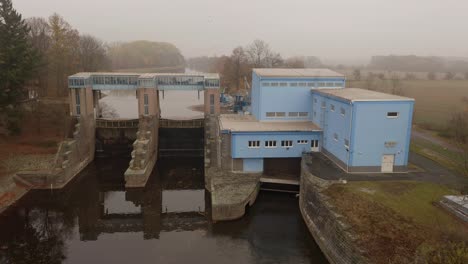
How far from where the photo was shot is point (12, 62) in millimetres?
32531

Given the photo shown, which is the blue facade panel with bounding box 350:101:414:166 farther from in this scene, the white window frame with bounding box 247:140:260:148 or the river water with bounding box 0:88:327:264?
Answer: the white window frame with bounding box 247:140:260:148

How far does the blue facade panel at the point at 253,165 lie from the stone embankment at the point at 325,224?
11.9 feet

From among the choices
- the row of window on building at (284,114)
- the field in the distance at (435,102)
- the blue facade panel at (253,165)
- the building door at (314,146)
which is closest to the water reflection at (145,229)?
the blue facade panel at (253,165)

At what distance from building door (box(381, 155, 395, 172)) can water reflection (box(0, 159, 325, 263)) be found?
6.59 m

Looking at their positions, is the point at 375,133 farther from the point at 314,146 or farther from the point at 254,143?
the point at 254,143

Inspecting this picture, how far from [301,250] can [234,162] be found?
951 centimetres

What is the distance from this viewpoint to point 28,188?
2834 centimetres

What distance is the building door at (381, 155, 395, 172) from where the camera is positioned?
24109 mm

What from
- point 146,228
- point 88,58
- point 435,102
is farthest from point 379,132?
point 88,58

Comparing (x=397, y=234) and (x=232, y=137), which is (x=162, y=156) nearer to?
(x=232, y=137)

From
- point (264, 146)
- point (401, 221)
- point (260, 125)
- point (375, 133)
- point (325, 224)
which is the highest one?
point (375, 133)

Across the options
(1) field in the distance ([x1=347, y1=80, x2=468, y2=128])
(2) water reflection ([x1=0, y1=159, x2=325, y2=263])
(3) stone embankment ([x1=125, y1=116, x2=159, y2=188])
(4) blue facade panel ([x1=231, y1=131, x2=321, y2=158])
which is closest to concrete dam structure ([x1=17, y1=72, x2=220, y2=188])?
(3) stone embankment ([x1=125, y1=116, x2=159, y2=188])

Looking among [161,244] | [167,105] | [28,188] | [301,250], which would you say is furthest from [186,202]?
[167,105]

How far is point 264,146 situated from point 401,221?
12110 mm
